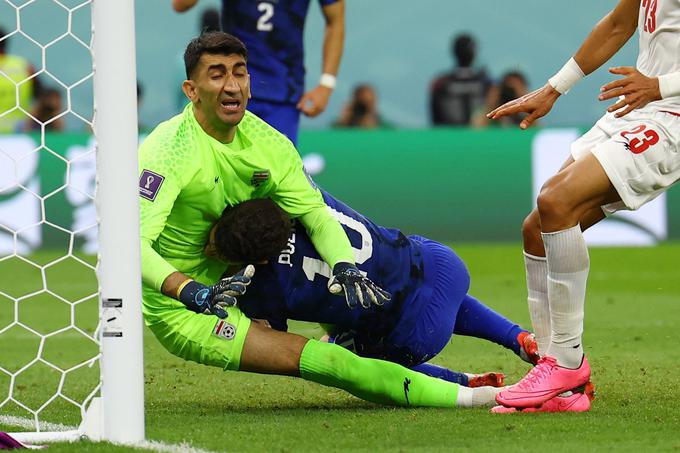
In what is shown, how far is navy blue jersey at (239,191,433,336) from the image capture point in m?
4.83

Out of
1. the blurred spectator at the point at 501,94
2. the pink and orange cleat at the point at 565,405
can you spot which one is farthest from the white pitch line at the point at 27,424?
the blurred spectator at the point at 501,94

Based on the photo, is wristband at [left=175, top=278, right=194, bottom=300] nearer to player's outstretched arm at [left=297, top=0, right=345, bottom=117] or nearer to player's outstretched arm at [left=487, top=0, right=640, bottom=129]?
player's outstretched arm at [left=487, top=0, right=640, bottom=129]

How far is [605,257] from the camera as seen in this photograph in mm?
11594

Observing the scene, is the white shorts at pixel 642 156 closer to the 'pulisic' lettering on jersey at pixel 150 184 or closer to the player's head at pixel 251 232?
the player's head at pixel 251 232

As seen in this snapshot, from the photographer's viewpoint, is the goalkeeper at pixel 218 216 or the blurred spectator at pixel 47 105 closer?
the goalkeeper at pixel 218 216

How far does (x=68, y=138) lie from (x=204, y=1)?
→ 3417mm

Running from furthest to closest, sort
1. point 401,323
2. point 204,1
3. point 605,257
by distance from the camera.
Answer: point 204,1 < point 605,257 < point 401,323

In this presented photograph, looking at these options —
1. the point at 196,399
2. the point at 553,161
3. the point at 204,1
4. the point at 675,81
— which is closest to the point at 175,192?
the point at 196,399

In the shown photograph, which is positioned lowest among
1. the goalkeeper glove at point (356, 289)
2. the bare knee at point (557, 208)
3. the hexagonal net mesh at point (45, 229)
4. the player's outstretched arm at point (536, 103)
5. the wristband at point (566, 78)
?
the hexagonal net mesh at point (45, 229)

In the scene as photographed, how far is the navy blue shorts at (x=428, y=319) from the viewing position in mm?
4953

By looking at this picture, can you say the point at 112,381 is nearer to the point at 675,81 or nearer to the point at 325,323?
the point at 325,323

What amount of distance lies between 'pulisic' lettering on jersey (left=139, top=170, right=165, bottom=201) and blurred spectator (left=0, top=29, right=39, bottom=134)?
24.8 feet

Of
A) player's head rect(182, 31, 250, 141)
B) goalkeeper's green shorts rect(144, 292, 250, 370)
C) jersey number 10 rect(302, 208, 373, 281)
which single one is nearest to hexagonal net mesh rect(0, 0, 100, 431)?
goalkeeper's green shorts rect(144, 292, 250, 370)

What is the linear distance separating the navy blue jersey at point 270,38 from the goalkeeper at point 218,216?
2413mm
